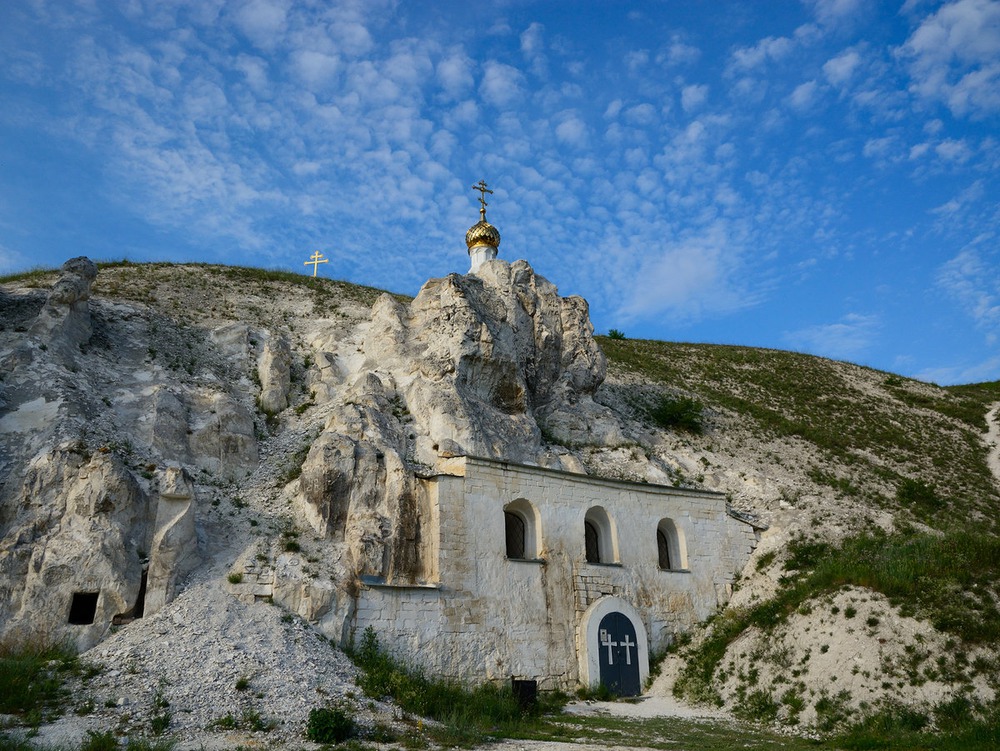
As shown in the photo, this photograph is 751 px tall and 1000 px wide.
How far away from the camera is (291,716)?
574 inches

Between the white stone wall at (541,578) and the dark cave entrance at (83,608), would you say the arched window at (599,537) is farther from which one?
the dark cave entrance at (83,608)

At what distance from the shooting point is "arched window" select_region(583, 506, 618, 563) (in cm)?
2409

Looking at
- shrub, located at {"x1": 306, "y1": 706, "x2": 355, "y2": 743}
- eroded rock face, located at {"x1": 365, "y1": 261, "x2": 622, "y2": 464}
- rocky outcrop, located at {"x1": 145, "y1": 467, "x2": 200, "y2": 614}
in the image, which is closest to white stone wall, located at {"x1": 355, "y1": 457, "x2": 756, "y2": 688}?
eroded rock face, located at {"x1": 365, "y1": 261, "x2": 622, "y2": 464}

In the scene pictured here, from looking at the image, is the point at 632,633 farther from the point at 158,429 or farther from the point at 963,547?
the point at 158,429

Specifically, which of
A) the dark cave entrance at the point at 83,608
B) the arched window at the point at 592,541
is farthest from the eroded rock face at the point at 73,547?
the arched window at the point at 592,541

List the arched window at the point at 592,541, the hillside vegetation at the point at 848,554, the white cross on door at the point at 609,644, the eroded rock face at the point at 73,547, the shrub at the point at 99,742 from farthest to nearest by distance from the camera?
the arched window at the point at 592,541
the white cross on door at the point at 609,644
the hillside vegetation at the point at 848,554
the eroded rock face at the point at 73,547
the shrub at the point at 99,742

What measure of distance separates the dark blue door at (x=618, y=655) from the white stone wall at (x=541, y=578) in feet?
2.16

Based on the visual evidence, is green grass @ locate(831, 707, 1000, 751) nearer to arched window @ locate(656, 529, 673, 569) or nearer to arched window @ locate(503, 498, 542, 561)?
arched window @ locate(656, 529, 673, 569)

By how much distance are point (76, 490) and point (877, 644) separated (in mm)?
19862

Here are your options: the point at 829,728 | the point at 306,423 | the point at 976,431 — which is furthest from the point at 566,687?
the point at 976,431

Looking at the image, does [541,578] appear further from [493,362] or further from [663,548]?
[493,362]

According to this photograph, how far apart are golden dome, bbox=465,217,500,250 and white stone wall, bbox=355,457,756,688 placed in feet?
48.1

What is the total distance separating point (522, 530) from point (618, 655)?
464 centimetres

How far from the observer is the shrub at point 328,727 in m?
13.9
